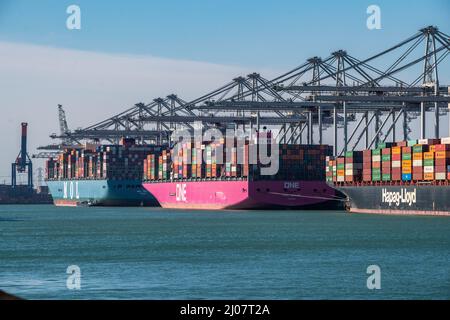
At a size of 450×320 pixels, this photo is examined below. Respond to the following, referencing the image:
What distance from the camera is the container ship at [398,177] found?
70.6m

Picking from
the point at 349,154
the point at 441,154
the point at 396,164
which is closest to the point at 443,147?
the point at 441,154

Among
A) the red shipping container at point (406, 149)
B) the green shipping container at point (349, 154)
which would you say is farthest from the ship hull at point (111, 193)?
the red shipping container at point (406, 149)

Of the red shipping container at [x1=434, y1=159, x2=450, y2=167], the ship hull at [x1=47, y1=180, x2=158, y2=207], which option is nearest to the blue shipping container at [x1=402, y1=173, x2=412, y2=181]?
the red shipping container at [x1=434, y1=159, x2=450, y2=167]

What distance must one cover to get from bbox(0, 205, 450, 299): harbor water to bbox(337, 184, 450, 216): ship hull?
12527mm

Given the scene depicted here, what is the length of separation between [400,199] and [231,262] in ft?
138

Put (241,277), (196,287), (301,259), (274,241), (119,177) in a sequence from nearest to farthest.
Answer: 1. (196,287)
2. (241,277)
3. (301,259)
4. (274,241)
5. (119,177)

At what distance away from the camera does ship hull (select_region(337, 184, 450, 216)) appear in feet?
233

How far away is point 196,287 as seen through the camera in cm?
2753

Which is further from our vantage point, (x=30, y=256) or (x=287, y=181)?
(x=287, y=181)

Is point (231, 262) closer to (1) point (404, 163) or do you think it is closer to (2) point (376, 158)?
(1) point (404, 163)

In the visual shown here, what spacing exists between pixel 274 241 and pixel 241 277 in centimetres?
1672

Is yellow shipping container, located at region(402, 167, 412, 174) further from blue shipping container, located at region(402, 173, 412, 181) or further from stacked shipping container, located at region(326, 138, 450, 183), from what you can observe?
blue shipping container, located at region(402, 173, 412, 181)
